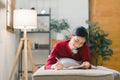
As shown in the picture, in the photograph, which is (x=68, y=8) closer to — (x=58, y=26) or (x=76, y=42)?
(x=58, y=26)

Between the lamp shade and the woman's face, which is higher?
the lamp shade

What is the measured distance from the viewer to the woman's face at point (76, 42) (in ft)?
6.91

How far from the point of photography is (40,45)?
4.82m

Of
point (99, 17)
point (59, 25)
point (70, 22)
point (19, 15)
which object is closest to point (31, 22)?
point (19, 15)

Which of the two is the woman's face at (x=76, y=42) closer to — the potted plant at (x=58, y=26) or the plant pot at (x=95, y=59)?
the potted plant at (x=58, y=26)

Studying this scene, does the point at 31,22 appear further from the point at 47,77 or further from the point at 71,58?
the point at 47,77

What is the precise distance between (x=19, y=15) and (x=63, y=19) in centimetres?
152

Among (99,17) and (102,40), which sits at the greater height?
(99,17)

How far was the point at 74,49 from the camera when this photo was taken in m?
2.23

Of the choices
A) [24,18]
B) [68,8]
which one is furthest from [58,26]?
[24,18]

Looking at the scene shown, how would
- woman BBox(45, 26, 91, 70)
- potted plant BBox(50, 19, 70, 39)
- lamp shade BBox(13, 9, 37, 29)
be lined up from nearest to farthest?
woman BBox(45, 26, 91, 70)
lamp shade BBox(13, 9, 37, 29)
potted plant BBox(50, 19, 70, 39)

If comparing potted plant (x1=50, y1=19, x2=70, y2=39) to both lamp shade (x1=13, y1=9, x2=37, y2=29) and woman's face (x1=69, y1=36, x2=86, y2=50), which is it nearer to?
lamp shade (x1=13, y1=9, x2=37, y2=29)

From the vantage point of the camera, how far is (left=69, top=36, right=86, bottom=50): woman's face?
82.9 inches

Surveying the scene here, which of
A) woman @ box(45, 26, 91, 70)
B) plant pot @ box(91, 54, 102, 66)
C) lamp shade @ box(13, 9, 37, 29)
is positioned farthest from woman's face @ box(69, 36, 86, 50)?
plant pot @ box(91, 54, 102, 66)
